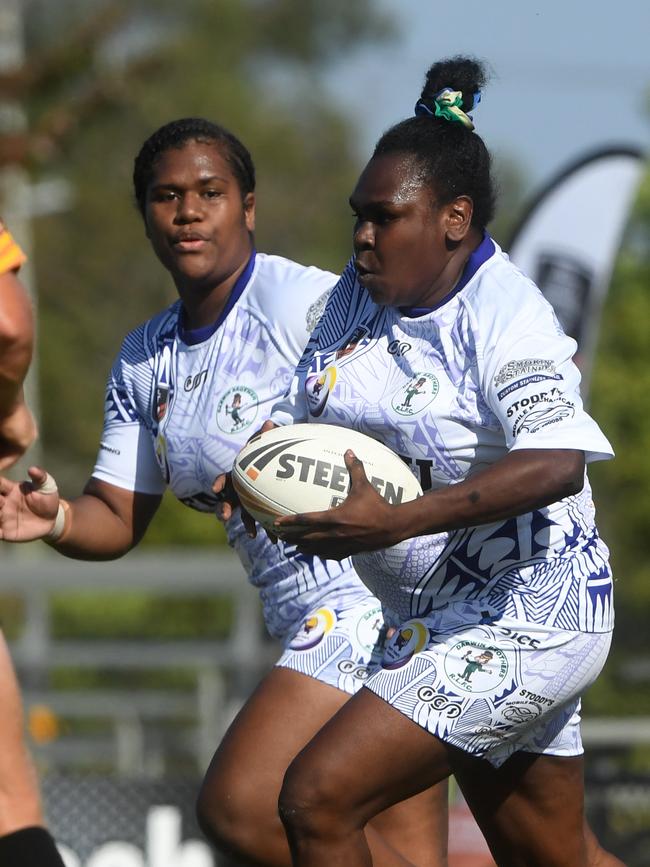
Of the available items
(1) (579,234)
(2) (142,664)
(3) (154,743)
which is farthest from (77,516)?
(3) (154,743)

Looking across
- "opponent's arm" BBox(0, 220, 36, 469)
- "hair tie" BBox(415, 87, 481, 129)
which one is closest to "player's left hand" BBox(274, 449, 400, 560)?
"opponent's arm" BBox(0, 220, 36, 469)

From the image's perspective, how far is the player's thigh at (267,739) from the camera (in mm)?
4379

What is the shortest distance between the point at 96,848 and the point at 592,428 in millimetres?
3678

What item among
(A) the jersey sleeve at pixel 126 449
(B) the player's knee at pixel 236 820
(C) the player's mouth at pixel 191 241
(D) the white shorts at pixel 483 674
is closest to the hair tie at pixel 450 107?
(C) the player's mouth at pixel 191 241

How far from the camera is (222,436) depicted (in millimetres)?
4762

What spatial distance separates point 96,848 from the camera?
658 centimetres

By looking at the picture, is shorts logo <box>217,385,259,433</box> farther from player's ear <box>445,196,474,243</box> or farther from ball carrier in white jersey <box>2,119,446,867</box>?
player's ear <box>445,196,474,243</box>

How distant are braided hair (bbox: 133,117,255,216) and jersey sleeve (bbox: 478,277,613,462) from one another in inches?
55.0

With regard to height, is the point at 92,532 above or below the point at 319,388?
below

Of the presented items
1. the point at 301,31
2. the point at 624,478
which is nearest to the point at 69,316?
the point at 301,31

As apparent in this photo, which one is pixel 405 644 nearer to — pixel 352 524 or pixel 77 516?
pixel 352 524

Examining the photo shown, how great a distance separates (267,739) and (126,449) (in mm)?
1125

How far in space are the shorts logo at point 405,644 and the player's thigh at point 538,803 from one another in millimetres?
427

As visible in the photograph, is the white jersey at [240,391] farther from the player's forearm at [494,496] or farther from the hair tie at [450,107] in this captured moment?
the player's forearm at [494,496]
